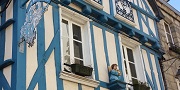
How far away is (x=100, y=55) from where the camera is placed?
624cm

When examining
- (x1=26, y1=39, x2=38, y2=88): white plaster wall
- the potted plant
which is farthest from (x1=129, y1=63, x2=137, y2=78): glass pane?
(x1=26, y1=39, x2=38, y2=88): white plaster wall

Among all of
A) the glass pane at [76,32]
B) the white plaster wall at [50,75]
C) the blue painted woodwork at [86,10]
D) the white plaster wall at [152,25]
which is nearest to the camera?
the white plaster wall at [50,75]

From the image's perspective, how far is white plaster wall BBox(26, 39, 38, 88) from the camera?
473cm

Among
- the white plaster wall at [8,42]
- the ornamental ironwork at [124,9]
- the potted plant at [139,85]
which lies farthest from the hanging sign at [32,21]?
the ornamental ironwork at [124,9]

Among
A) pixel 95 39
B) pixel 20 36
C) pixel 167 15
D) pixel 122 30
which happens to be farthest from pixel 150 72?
pixel 20 36

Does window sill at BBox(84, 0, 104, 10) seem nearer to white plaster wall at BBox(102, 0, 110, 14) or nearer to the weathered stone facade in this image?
white plaster wall at BBox(102, 0, 110, 14)

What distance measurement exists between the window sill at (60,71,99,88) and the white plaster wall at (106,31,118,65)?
3.04 ft

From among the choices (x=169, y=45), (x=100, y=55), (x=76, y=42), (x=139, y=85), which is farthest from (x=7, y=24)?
(x=169, y=45)

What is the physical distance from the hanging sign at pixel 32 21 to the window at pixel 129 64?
105 inches

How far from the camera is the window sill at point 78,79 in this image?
518cm

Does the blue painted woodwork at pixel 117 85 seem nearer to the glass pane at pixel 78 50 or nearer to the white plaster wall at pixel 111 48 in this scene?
the white plaster wall at pixel 111 48

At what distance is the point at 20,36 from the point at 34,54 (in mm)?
360

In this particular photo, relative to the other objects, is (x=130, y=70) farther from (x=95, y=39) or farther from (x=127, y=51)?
(x=95, y=39)

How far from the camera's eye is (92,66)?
231 inches
